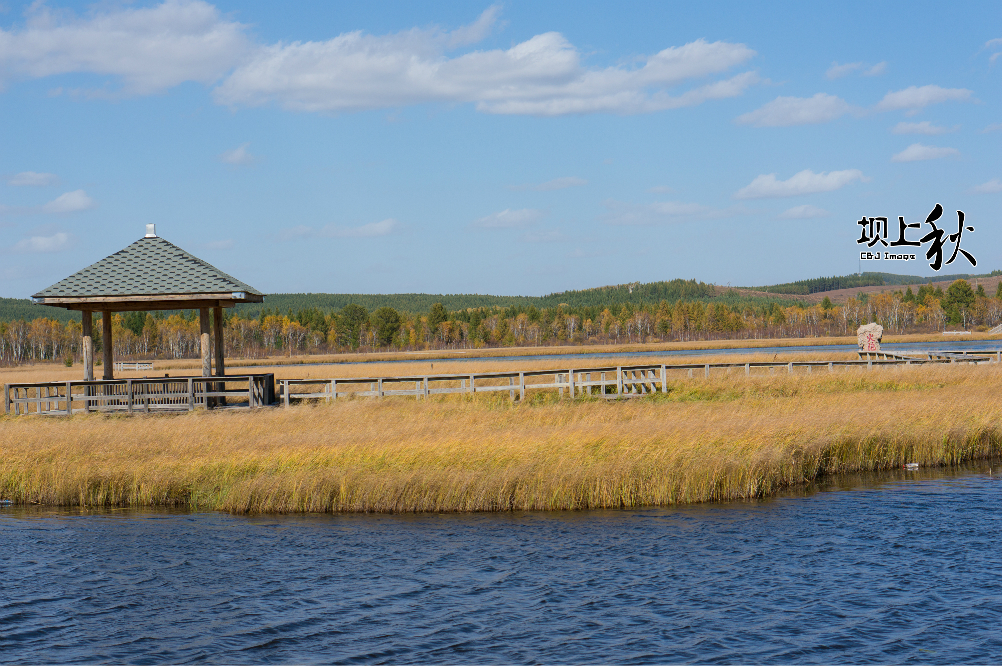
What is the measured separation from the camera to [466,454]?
58.1 feet

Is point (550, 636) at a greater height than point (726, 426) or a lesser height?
lesser

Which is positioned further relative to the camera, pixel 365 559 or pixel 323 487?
pixel 323 487

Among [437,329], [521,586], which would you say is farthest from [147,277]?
[437,329]

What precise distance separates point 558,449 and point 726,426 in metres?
4.28

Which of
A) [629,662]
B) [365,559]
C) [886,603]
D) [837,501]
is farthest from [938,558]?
[365,559]

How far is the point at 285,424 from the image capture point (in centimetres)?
2272

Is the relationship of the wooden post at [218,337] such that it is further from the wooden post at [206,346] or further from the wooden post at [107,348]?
the wooden post at [107,348]

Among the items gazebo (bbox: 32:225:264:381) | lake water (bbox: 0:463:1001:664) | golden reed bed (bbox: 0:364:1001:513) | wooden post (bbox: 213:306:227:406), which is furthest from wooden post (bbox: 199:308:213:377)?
lake water (bbox: 0:463:1001:664)

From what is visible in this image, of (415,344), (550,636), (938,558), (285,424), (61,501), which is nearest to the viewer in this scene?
(550,636)

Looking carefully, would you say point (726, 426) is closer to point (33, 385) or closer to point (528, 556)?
point (528, 556)

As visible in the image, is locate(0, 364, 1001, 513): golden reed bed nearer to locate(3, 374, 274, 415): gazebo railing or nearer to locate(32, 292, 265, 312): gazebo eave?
locate(3, 374, 274, 415): gazebo railing

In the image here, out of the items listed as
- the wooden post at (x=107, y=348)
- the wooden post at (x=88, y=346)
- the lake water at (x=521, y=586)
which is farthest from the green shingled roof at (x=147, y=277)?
the lake water at (x=521, y=586)

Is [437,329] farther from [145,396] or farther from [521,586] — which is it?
[521,586]

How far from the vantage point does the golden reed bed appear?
16.4 m
